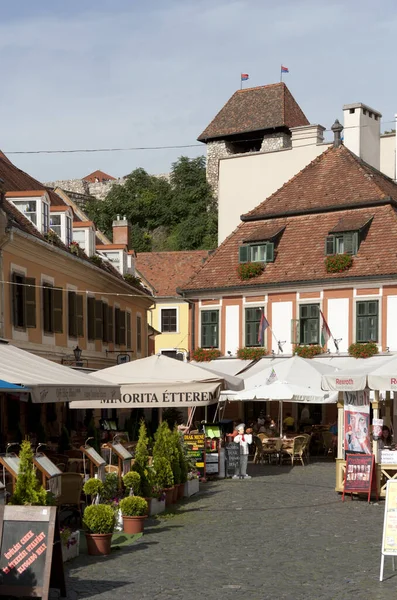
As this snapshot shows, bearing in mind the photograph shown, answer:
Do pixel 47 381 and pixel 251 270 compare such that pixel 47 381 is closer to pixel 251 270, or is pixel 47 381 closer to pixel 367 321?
pixel 367 321

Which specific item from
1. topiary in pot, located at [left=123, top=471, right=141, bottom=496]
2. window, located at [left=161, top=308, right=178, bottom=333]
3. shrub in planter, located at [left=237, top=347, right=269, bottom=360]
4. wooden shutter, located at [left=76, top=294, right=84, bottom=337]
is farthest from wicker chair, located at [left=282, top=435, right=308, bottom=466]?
window, located at [left=161, top=308, right=178, bottom=333]

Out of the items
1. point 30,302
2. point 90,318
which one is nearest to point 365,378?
point 30,302

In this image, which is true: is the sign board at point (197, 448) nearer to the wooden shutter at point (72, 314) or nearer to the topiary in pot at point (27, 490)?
the wooden shutter at point (72, 314)

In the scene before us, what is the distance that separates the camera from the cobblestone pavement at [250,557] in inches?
419

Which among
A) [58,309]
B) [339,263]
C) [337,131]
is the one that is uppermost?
[337,131]

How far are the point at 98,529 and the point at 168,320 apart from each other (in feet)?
155

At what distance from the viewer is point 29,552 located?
9992 millimetres

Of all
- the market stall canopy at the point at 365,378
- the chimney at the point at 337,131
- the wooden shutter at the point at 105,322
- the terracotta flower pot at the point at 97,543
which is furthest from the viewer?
the chimney at the point at 337,131

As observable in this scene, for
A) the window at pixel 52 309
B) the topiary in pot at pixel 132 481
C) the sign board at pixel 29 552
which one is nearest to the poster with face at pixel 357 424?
the topiary in pot at pixel 132 481

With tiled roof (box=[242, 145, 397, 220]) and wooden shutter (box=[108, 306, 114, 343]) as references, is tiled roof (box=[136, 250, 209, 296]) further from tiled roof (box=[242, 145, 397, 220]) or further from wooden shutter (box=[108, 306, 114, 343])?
wooden shutter (box=[108, 306, 114, 343])

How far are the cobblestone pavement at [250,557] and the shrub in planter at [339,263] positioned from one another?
18.4 meters

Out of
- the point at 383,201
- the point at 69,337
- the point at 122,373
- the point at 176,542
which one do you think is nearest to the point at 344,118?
the point at 383,201

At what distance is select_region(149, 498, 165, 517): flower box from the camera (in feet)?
54.4

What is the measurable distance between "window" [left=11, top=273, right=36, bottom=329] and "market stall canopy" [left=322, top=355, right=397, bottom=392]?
11199 mm
